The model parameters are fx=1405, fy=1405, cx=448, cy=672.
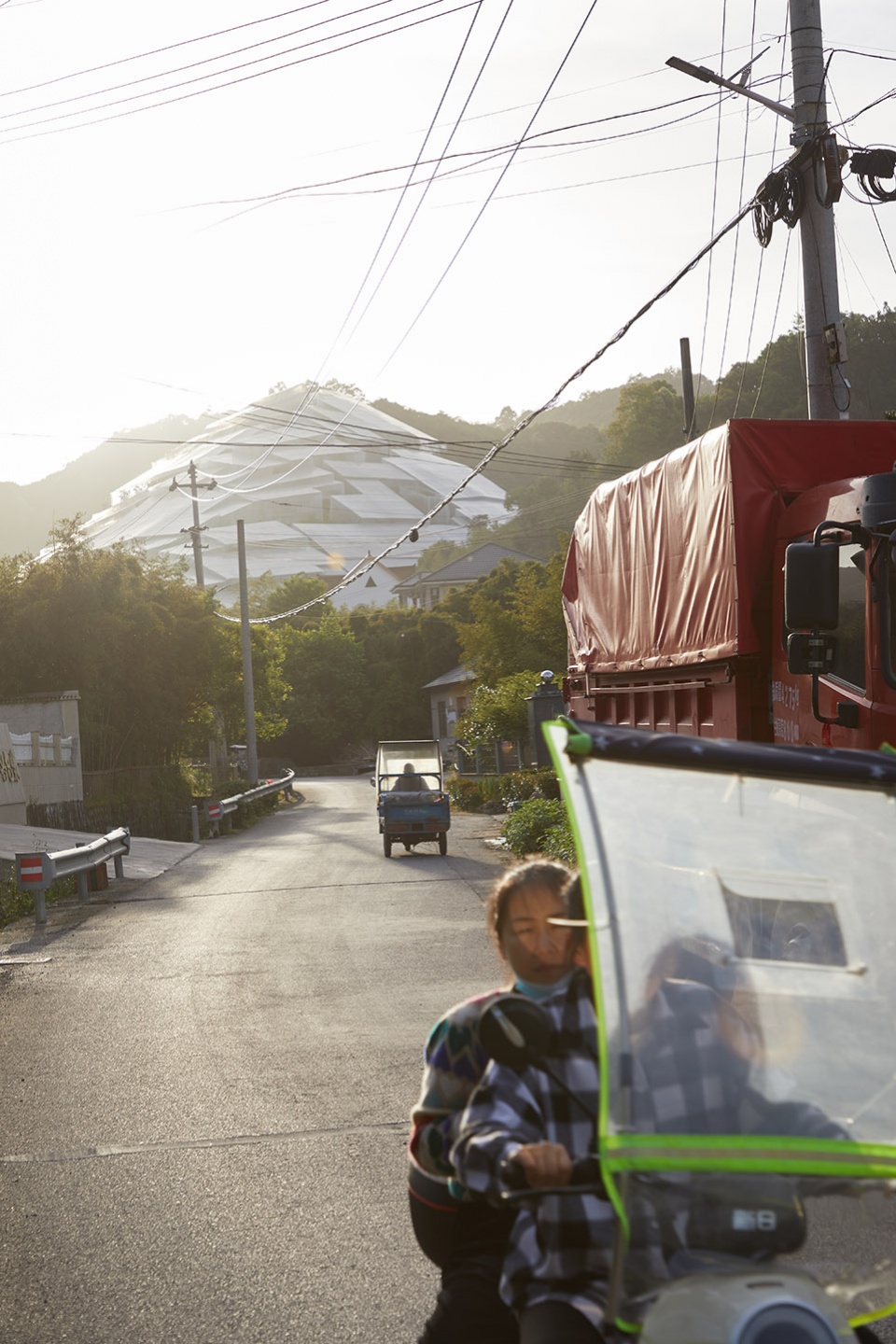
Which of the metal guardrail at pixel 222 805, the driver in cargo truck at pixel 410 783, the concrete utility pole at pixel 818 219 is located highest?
the concrete utility pole at pixel 818 219

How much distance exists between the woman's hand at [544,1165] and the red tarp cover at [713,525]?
7516 millimetres

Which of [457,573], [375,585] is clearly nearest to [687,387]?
[457,573]

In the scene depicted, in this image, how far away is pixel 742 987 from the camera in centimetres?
255

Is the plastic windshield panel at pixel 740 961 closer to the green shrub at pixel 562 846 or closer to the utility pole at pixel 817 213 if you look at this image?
the utility pole at pixel 817 213

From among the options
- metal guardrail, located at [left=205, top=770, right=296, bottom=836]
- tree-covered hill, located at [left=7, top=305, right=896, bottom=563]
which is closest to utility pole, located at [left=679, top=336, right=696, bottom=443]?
tree-covered hill, located at [left=7, top=305, right=896, bottom=563]

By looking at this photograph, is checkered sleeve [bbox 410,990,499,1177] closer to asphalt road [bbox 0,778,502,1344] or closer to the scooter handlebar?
the scooter handlebar

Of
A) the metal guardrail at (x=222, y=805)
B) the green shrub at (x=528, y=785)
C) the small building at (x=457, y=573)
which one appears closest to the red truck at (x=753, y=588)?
the green shrub at (x=528, y=785)

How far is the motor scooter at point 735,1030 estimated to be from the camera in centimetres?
240

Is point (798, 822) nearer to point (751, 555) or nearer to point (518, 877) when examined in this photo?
point (518, 877)

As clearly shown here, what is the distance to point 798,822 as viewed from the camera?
2641mm

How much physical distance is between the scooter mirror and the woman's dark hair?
0.27 meters

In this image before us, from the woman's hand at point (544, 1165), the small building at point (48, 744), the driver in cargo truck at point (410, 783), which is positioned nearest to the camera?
the woman's hand at point (544, 1165)

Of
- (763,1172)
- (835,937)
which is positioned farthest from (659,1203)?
(835,937)

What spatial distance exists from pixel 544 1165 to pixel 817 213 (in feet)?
42.6
